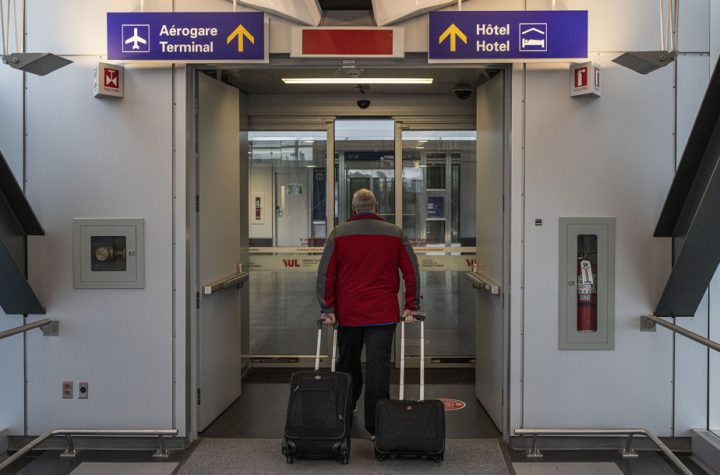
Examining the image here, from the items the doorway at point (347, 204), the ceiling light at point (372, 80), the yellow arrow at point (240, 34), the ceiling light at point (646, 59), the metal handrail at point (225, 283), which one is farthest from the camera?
the doorway at point (347, 204)

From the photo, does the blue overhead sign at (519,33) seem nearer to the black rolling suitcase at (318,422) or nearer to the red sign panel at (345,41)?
the red sign panel at (345,41)

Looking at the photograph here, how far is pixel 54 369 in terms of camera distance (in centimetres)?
471

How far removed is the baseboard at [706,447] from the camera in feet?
14.4

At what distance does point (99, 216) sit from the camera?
4.70 meters

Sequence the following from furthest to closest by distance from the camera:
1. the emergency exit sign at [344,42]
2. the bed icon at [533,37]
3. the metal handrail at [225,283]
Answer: the metal handrail at [225,283] → the emergency exit sign at [344,42] → the bed icon at [533,37]

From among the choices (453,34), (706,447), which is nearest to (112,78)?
(453,34)

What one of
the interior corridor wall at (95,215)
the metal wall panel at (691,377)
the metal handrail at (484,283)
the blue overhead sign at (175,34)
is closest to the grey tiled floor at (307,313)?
the metal handrail at (484,283)

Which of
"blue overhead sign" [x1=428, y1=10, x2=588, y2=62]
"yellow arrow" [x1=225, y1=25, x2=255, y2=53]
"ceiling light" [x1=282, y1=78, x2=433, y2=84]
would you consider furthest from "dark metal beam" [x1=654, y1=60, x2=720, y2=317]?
"yellow arrow" [x1=225, y1=25, x2=255, y2=53]

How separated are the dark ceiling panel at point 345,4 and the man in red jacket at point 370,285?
4.59ft

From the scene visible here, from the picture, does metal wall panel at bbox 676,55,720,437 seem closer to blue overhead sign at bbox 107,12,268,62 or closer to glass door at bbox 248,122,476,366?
glass door at bbox 248,122,476,366

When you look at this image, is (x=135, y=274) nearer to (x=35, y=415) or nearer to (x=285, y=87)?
(x=35, y=415)

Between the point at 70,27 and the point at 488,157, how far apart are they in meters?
3.22

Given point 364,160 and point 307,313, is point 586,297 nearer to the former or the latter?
point 364,160

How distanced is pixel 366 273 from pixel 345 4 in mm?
1941
